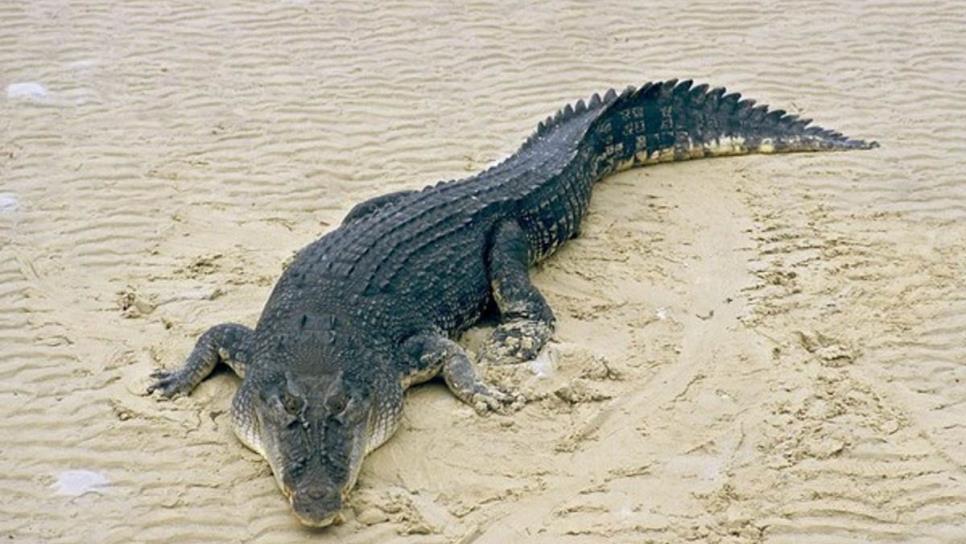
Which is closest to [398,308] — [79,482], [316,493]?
[316,493]

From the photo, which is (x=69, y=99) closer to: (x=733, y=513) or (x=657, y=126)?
(x=657, y=126)

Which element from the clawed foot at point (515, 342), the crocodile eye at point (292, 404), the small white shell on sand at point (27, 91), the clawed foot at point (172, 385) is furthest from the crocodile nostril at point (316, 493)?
the small white shell on sand at point (27, 91)

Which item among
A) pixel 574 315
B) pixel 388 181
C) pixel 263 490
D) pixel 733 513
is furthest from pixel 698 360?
pixel 388 181

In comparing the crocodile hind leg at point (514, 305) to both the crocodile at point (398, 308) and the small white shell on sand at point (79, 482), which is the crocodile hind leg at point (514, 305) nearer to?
the crocodile at point (398, 308)

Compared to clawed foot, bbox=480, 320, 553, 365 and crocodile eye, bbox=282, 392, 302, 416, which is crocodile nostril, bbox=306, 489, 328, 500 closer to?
crocodile eye, bbox=282, 392, 302, 416

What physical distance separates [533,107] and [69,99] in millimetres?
3445

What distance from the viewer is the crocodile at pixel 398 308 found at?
199 inches

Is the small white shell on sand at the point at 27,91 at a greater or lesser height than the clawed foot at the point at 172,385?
greater

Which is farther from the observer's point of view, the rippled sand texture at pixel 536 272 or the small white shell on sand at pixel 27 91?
the small white shell on sand at pixel 27 91

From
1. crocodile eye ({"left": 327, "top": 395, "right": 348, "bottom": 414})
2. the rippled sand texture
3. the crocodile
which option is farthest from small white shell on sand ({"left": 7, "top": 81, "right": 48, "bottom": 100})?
crocodile eye ({"left": 327, "top": 395, "right": 348, "bottom": 414})

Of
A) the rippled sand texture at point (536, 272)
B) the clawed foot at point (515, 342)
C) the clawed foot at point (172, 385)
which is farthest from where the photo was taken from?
the clawed foot at point (515, 342)

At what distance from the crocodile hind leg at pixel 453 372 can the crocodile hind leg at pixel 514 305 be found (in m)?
0.24

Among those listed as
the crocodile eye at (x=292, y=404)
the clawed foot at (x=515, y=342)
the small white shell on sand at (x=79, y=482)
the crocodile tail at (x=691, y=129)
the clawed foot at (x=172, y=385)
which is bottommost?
the small white shell on sand at (x=79, y=482)

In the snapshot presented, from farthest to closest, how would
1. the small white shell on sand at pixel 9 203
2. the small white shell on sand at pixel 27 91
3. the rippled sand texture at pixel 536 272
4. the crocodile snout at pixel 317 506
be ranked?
the small white shell on sand at pixel 27 91
the small white shell on sand at pixel 9 203
the rippled sand texture at pixel 536 272
the crocodile snout at pixel 317 506
